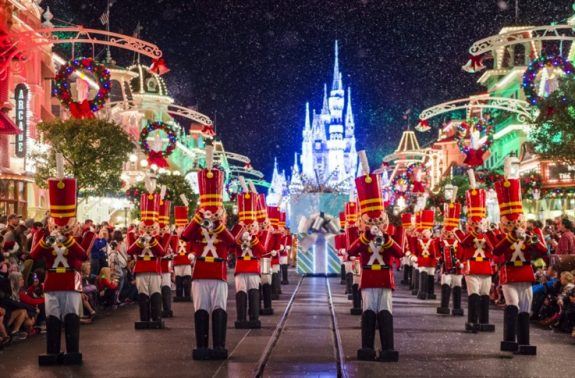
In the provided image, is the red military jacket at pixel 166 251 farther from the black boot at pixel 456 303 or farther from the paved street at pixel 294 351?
the black boot at pixel 456 303

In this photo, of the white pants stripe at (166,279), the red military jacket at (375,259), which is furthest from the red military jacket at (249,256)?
the red military jacket at (375,259)

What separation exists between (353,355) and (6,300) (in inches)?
226

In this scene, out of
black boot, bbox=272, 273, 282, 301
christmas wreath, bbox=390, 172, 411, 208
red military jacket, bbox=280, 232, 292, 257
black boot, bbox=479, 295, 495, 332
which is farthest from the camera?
christmas wreath, bbox=390, 172, 411, 208

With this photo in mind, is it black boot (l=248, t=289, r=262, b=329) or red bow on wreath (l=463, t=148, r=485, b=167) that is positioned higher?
red bow on wreath (l=463, t=148, r=485, b=167)

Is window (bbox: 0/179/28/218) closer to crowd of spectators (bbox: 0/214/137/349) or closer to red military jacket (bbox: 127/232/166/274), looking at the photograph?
crowd of spectators (bbox: 0/214/137/349)

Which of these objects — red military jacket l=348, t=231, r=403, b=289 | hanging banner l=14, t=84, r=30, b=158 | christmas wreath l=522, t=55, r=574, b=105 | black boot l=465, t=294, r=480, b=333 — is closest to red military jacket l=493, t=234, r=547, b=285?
red military jacket l=348, t=231, r=403, b=289

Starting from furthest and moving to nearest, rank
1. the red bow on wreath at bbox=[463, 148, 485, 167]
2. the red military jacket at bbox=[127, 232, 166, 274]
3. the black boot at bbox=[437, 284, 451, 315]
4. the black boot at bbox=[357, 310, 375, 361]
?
the red bow on wreath at bbox=[463, 148, 485, 167] → the black boot at bbox=[437, 284, 451, 315] → the red military jacket at bbox=[127, 232, 166, 274] → the black boot at bbox=[357, 310, 375, 361]

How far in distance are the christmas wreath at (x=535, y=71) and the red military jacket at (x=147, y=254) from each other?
11.2m

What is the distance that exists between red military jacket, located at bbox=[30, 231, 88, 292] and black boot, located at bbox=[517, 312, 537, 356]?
645 cm

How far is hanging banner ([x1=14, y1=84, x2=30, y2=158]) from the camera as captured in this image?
140 feet

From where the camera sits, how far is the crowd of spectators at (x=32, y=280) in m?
16.3

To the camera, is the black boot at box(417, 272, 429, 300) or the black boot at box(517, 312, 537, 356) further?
the black boot at box(417, 272, 429, 300)

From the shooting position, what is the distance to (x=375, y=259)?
14156 millimetres

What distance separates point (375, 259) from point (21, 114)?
3182 cm
